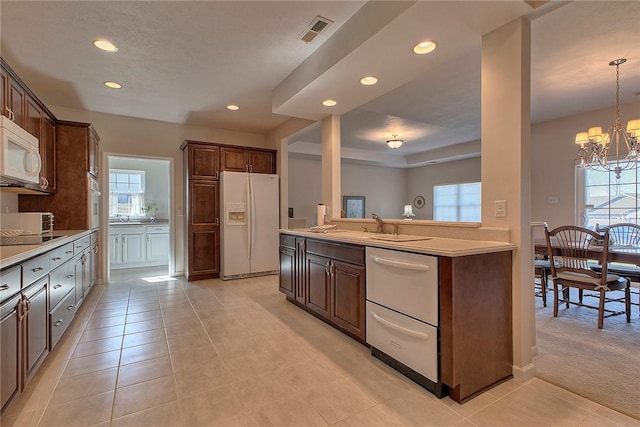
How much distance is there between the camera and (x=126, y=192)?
6.85 m

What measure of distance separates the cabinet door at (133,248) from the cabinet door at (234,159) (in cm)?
269

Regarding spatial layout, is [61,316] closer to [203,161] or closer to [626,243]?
[203,161]

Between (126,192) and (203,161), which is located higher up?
(203,161)

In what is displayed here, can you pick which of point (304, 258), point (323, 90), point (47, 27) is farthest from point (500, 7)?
point (47, 27)

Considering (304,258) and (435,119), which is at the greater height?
(435,119)

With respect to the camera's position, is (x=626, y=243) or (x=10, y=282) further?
(x=626, y=243)

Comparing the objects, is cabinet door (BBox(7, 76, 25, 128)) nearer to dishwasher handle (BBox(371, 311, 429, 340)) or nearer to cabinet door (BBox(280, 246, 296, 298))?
cabinet door (BBox(280, 246, 296, 298))

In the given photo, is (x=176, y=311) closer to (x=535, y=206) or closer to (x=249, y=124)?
(x=249, y=124)

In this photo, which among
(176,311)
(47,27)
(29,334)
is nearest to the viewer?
(29,334)

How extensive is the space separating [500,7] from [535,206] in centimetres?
466

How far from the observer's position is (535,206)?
5.54m

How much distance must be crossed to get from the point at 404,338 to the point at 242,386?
1072 millimetres

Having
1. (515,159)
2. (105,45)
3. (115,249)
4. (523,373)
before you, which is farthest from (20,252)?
(115,249)

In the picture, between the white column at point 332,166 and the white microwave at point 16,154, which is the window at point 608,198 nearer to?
the white column at point 332,166
